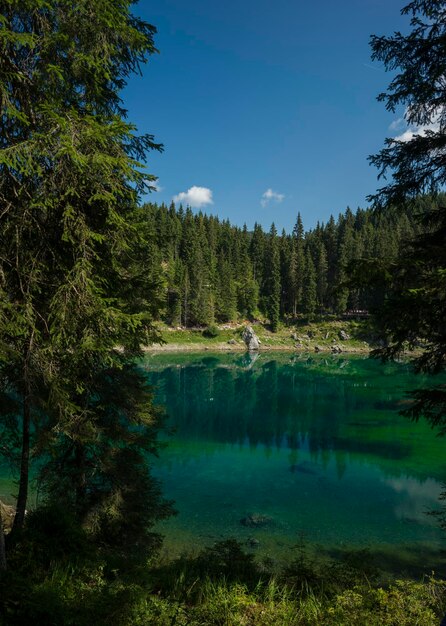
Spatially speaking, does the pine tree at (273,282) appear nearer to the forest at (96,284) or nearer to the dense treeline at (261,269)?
the dense treeline at (261,269)

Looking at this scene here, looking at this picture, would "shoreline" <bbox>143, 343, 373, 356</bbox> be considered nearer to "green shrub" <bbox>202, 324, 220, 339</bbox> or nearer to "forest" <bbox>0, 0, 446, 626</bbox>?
"green shrub" <bbox>202, 324, 220, 339</bbox>

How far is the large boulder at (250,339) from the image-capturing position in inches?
3347

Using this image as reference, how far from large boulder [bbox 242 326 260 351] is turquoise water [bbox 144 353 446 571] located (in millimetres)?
34672

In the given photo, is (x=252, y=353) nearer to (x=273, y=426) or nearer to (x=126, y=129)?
(x=273, y=426)

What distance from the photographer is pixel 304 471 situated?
24.5 meters

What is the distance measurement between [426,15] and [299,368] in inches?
2399

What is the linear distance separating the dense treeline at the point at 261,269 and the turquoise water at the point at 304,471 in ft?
124

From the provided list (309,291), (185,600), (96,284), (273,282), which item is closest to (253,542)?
(185,600)

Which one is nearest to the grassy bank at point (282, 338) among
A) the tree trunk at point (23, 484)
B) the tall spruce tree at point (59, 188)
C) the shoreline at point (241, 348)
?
the shoreline at point (241, 348)

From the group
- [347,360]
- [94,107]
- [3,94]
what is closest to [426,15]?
[94,107]

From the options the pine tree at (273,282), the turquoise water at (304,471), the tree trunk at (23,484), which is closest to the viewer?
the tree trunk at (23,484)

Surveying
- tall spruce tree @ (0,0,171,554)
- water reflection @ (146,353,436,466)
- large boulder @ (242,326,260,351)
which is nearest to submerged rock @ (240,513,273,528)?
water reflection @ (146,353,436,466)

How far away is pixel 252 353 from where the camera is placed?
269ft

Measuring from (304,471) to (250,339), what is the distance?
61.1 m
